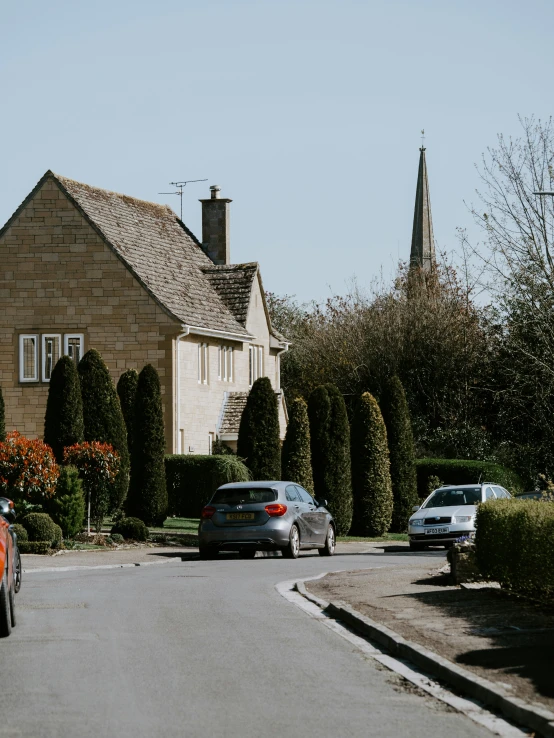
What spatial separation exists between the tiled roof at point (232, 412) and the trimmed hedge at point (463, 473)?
6753mm

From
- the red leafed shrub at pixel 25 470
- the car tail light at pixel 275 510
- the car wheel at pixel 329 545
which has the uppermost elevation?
the red leafed shrub at pixel 25 470

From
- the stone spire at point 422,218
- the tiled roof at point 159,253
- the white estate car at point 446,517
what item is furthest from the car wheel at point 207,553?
the stone spire at point 422,218

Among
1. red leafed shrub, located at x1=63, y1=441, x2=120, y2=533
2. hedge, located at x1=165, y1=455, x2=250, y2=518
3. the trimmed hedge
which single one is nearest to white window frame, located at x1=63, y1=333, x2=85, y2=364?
hedge, located at x1=165, y1=455, x2=250, y2=518

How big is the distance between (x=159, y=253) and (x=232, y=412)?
21.7 ft

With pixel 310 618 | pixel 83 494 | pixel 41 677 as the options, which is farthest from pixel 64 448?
pixel 41 677

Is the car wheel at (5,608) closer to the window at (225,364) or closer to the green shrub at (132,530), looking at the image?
the green shrub at (132,530)

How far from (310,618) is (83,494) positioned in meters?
17.6

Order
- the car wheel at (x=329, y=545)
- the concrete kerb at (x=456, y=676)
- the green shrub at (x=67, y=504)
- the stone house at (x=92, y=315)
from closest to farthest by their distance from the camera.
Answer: the concrete kerb at (x=456, y=676) < the car wheel at (x=329, y=545) < the green shrub at (x=67, y=504) < the stone house at (x=92, y=315)

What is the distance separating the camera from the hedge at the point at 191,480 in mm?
39719

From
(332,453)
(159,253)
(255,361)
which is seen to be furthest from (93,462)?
(255,361)

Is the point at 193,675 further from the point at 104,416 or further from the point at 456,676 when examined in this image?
the point at 104,416

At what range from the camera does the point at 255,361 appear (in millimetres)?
51188

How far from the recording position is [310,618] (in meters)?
14.8

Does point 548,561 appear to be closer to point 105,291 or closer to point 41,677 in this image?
point 41,677
